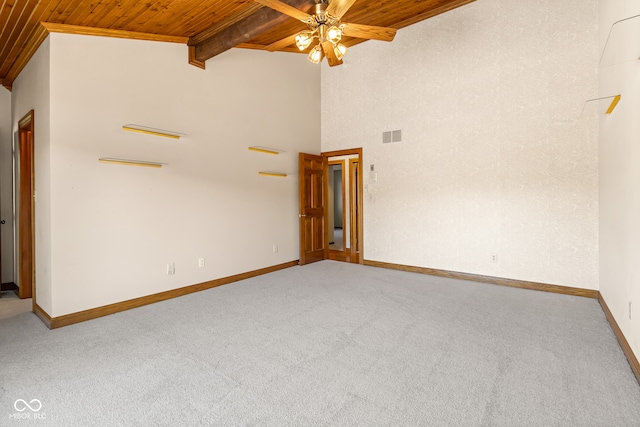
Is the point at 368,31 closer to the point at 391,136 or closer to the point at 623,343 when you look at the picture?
the point at 391,136

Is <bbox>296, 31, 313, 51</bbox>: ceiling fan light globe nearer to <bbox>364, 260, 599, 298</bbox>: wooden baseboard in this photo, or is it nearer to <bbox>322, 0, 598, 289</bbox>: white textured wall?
<bbox>322, 0, 598, 289</bbox>: white textured wall

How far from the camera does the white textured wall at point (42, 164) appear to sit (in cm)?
314

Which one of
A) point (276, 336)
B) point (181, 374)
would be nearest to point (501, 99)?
point (276, 336)

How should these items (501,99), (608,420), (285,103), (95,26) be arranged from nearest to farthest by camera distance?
(608,420) → (95,26) → (501,99) → (285,103)

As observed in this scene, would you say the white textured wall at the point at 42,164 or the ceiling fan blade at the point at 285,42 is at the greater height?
the ceiling fan blade at the point at 285,42

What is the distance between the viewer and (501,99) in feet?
14.6

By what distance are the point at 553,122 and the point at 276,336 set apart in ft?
13.9

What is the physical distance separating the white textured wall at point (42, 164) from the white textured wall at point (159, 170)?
0.09 meters

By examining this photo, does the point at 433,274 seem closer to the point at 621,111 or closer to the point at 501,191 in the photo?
the point at 501,191

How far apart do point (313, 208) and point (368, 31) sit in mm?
3470

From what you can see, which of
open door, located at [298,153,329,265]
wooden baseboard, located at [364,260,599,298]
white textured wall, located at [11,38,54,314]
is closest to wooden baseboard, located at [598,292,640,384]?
wooden baseboard, located at [364,260,599,298]

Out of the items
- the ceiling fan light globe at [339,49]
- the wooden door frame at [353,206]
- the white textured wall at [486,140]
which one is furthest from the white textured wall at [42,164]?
the wooden door frame at [353,206]

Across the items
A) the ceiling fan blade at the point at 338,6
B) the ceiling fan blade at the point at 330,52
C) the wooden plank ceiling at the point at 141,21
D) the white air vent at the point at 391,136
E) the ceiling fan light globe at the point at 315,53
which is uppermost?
the wooden plank ceiling at the point at 141,21

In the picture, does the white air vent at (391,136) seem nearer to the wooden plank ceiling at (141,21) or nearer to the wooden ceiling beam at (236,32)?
the wooden plank ceiling at (141,21)
